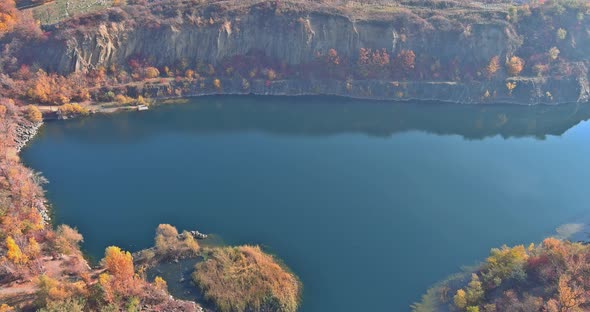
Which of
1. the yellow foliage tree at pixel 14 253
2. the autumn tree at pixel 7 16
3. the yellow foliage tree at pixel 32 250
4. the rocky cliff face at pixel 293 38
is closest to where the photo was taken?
the yellow foliage tree at pixel 14 253

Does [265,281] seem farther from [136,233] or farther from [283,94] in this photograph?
[283,94]

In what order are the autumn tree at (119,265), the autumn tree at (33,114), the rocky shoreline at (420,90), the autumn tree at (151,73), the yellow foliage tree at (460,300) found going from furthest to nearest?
the rocky shoreline at (420,90) → the autumn tree at (151,73) → the autumn tree at (33,114) → the yellow foliage tree at (460,300) → the autumn tree at (119,265)

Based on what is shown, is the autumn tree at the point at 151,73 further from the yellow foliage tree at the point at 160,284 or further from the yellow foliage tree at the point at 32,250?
the yellow foliage tree at the point at 160,284

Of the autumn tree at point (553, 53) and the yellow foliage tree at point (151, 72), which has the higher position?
the autumn tree at point (553, 53)

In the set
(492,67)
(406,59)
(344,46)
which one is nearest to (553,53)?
(492,67)

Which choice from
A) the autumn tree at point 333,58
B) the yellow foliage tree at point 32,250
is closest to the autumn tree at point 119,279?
the yellow foliage tree at point 32,250

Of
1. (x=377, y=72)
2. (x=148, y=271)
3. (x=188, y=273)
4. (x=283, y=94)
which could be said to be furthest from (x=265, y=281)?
(x=377, y=72)
